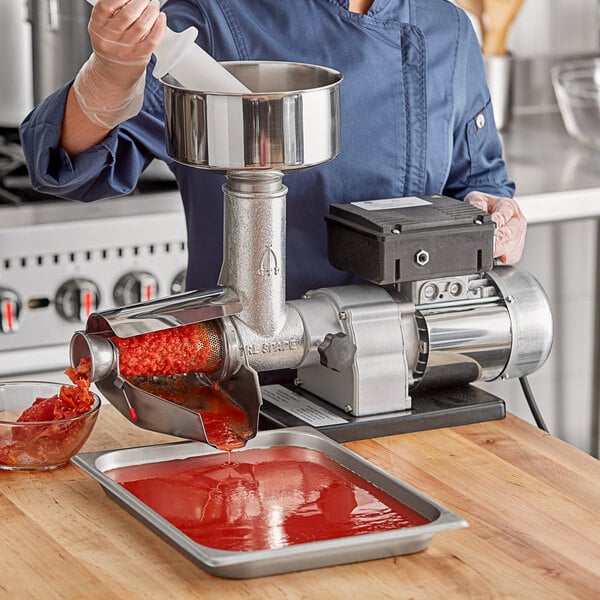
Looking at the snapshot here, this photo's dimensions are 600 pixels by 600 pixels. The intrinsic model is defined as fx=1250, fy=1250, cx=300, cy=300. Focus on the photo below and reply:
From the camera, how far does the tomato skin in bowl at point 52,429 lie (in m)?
1.30

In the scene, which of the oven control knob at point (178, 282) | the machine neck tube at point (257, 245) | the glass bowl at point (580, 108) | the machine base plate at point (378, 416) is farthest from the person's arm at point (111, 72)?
the glass bowl at point (580, 108)

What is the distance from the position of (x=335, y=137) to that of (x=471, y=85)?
1.68 feet

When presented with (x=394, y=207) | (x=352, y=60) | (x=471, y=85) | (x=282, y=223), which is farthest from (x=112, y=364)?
(x=471, y=85)

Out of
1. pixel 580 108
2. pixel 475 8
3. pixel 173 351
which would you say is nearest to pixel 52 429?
pixel 173 351

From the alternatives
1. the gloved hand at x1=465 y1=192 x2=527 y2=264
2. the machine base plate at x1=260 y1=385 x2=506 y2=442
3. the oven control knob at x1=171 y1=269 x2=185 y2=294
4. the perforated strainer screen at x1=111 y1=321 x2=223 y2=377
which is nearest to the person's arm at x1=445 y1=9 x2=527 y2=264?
the gloved hand at x1=465 y1=192 x2=527 y2=264

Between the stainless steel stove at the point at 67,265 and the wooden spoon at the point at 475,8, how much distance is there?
103cm

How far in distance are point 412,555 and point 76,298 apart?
1.10 metres

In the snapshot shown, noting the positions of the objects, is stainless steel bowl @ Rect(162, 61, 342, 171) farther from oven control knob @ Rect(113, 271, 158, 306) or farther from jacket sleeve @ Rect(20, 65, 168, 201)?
oven control knob @ Rect(113, 271, 158, 306)

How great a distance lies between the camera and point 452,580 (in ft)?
3.62

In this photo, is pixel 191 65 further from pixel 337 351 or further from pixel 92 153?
pixel 337 351

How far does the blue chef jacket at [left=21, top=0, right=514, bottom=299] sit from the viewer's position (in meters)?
1.55

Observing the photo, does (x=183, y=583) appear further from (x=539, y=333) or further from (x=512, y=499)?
(x=539, y=333)

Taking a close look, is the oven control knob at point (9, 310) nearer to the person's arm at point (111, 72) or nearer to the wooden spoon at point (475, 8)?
the person's arm at point (111, 72)

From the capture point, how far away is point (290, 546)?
1096mm
